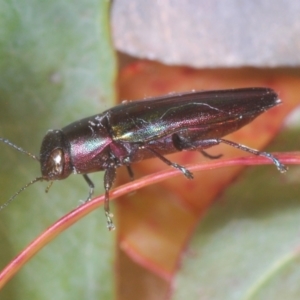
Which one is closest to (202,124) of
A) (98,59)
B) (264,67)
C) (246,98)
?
(246,98)

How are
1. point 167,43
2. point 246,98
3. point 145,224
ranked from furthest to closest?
point 145,224
point 167,43
point 246,98

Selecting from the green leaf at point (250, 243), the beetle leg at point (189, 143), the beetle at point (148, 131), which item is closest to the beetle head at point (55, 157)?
the beetle at point (148, 131)

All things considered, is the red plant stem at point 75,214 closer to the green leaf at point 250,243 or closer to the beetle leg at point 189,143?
the beetle leg at point 189,143

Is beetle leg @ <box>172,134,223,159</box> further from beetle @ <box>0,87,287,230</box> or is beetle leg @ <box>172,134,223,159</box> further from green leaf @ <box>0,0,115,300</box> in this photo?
green leaf @ <box>0,0,115,300</box>

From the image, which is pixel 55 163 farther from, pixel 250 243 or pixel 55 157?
pixel 250 243

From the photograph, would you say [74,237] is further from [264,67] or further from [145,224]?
[264,67]

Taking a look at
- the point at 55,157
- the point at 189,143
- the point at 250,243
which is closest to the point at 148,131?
the point at 189,143
